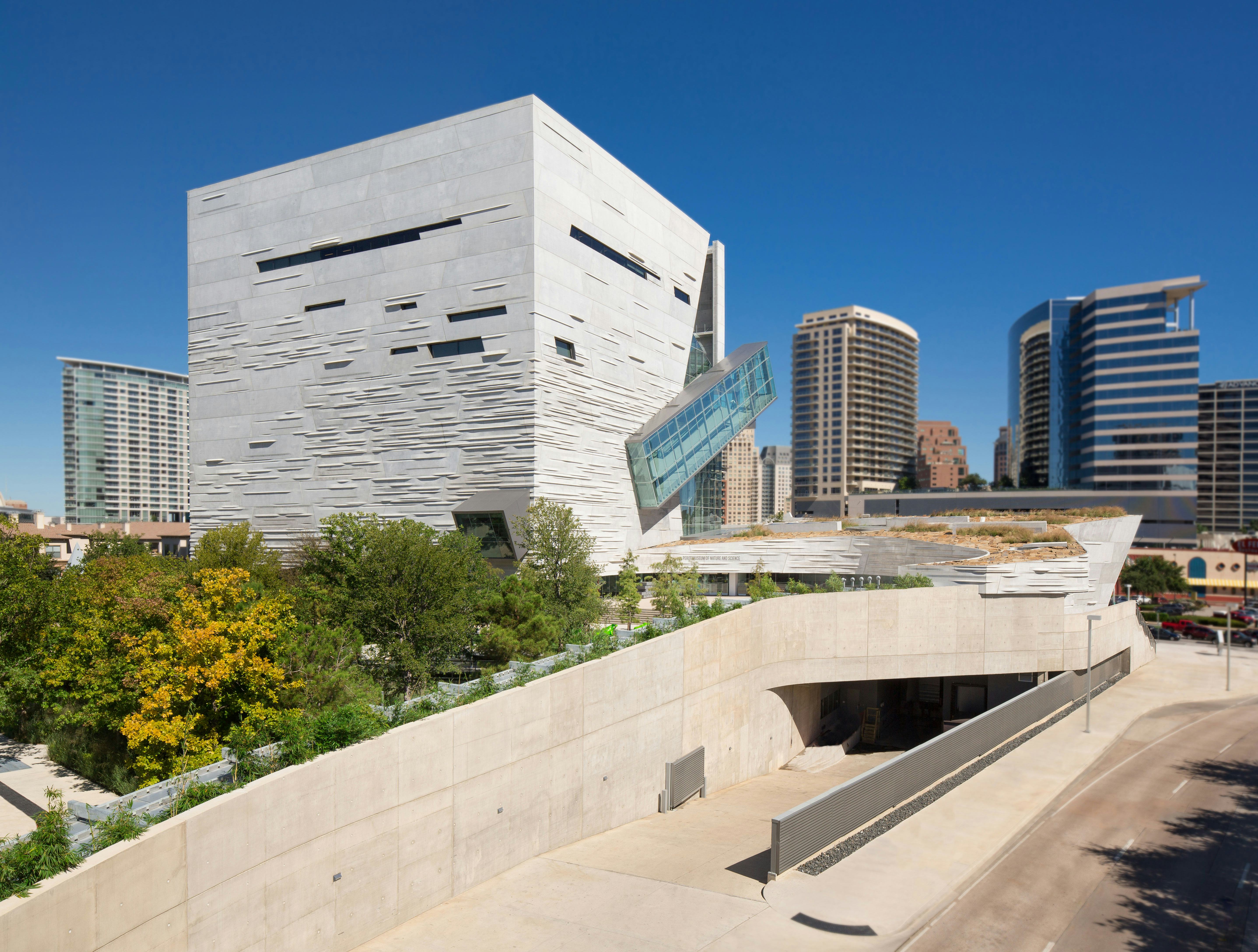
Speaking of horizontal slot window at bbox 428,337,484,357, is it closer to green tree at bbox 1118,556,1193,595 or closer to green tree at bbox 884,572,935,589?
green tree at bbox 884,572,935,589

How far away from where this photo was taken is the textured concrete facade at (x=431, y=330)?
3953cm

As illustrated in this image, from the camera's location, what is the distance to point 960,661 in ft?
101

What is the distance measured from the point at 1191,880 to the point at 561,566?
22765 mm

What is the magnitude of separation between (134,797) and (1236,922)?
20435 mm

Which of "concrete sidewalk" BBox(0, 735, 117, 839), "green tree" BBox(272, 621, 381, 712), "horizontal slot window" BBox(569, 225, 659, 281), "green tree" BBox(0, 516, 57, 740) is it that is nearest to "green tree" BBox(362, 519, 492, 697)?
"green tree" BBox(272, 621, 381, 712)

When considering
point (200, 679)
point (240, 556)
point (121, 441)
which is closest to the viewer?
point (200, 679)

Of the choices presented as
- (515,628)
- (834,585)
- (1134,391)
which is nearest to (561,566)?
(515,628)

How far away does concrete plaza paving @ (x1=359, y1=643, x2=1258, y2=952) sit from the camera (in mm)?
14000

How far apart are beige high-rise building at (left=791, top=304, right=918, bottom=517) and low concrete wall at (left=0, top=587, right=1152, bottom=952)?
111372 millimetres

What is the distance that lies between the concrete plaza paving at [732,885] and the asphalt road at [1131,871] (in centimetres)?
56

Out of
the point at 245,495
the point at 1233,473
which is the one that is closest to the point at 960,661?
the point at 245,495

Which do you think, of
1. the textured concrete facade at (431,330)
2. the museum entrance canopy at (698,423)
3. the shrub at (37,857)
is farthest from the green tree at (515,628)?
the museum entrance canopy at (698,423)

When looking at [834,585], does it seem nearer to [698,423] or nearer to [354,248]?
[698,423]

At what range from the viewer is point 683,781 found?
23.8 metres
